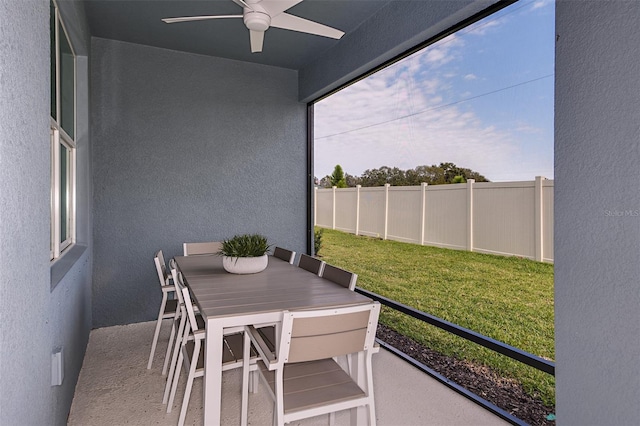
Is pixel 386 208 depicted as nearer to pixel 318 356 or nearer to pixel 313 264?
pixel 313 264

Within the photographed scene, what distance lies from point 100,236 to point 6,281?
9.23 ft

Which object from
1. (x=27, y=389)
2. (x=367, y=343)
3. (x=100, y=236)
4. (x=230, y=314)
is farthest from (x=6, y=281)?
(x=100, y=236)

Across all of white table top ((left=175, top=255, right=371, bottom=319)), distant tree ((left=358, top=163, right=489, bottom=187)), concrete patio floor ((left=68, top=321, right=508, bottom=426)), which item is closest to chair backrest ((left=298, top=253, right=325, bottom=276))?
white table top ((left=175, top=255, right=371, bottom=319))

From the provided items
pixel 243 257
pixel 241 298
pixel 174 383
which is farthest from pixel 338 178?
pixel 174 383

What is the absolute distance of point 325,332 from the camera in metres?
1.45

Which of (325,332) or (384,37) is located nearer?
(325,332)

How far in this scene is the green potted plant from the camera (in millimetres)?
2428

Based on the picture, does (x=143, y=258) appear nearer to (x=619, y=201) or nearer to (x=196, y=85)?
(x=196, y=85)

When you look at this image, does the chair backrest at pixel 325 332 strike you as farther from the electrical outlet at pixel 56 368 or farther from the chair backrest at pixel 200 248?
the chair backrest at pixel 200 248

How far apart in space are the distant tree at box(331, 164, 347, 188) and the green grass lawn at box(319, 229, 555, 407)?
0.62 metres

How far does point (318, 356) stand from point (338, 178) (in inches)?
109

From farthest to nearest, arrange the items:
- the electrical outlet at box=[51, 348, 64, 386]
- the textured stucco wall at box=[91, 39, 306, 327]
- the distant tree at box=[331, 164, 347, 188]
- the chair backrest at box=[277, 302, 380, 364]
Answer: the distant tree at box=[331, 164, 347, 188]
the textured stucco wall at box=[91, 39, 306, 327]
the electrical outlet at box=[51, 348, 64, 386]
the chair backrest at box=[277, 302, 380, 364]

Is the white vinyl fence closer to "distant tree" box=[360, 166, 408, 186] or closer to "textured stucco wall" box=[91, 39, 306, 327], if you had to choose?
"distant tree" box=[360, 166, 408, 186]

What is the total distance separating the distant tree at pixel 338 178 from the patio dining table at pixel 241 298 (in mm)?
1527
